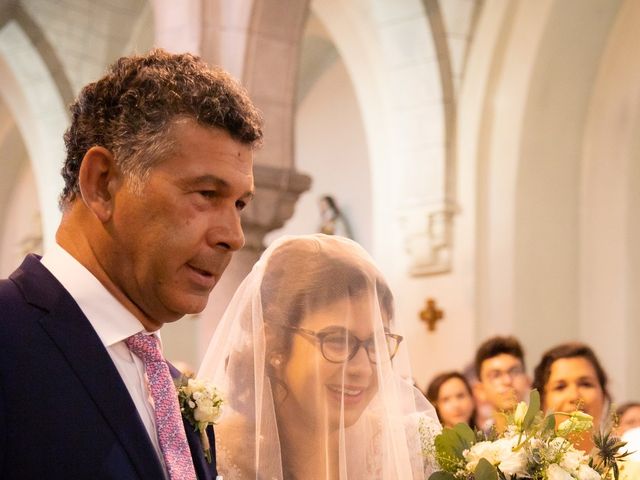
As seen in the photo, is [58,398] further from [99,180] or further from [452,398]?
[452,398]

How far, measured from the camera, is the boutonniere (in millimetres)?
2402

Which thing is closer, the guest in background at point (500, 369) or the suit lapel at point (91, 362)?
the suit lapel at point (91, 362)

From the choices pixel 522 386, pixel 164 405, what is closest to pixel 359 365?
pixel 164 405

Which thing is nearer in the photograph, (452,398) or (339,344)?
(339,344)

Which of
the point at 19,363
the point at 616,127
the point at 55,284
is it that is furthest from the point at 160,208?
the point at 616,127

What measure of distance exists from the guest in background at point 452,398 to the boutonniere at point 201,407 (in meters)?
4.24

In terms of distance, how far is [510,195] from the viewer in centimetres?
966

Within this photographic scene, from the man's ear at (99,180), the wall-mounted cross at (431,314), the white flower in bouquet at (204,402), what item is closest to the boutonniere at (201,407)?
the white flower in bouquet at (204,402)

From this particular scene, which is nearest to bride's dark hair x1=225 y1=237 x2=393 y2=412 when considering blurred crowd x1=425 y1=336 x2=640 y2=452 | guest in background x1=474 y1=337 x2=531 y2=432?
blurred crowd x1=425 y1=336 x2=640 y2=452

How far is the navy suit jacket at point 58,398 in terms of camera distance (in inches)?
75.0

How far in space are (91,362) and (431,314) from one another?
779cm

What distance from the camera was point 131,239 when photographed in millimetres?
2088

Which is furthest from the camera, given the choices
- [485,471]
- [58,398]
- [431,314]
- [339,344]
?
[431,314]

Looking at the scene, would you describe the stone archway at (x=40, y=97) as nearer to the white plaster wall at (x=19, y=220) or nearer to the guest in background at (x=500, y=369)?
the white plaster wall at (x=19, y=220)
